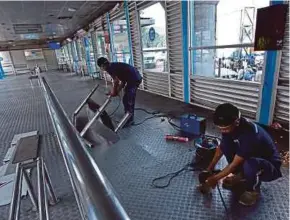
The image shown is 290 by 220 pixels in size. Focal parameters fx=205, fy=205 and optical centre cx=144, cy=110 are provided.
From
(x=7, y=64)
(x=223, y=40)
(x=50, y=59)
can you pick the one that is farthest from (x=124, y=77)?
(x=50, y=59)

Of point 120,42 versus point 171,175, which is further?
point 120,42

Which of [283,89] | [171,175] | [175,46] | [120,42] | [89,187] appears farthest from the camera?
[120,42]

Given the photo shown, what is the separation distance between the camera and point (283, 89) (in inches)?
114

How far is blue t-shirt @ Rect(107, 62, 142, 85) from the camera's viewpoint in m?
3.71

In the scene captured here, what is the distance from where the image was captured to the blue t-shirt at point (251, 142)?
60.9 inches

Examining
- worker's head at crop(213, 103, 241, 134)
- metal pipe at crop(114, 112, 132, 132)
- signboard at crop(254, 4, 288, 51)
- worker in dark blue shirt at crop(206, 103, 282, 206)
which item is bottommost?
metal pipe at crop(114, 112, 132, 132)

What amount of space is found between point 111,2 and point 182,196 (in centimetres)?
653

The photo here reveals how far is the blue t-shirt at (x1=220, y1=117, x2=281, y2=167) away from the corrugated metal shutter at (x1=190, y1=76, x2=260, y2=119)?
1873 millimetres

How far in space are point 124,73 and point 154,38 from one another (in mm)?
2699

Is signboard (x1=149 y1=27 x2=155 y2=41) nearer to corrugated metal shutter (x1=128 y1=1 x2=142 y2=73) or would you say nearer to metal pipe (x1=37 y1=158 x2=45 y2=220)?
corrugated metal shutter (x1=128 y1=1 x2=142 y2=73)

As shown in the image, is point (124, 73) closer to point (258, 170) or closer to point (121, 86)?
point (121, 86)

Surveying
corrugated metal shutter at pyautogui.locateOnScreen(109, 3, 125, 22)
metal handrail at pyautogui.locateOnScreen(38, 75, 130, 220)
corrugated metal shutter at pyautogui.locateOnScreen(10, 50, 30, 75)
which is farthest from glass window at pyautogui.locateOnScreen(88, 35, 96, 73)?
corrugated metal shutter at pyautogui.locateOnScreen(10, 50, 30, 75)

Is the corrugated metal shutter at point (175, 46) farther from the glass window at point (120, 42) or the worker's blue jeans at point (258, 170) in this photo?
the worker's blue jeans at point (258, 170)

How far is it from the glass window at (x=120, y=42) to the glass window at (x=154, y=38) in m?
1.29
